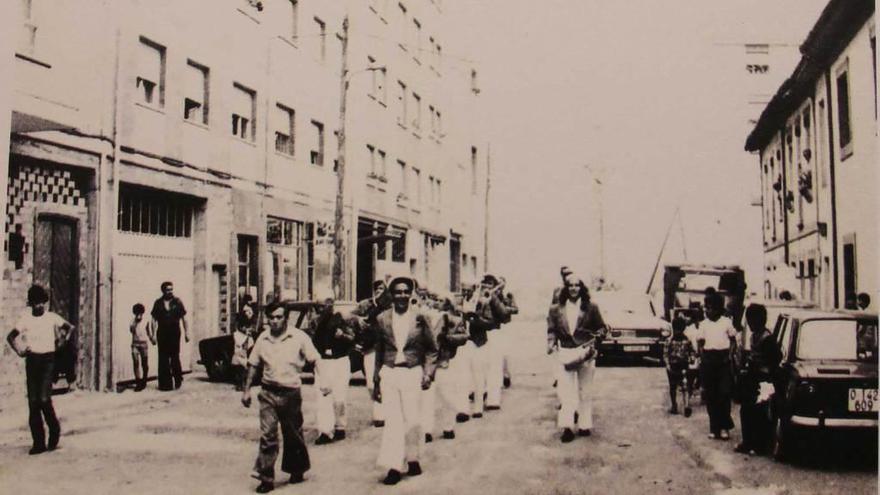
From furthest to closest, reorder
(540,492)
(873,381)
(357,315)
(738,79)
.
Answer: (357,315) → (738,79) → (873,381) → (540,492)

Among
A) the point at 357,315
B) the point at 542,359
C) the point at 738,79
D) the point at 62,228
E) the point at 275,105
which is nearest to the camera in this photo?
the point at 738,79

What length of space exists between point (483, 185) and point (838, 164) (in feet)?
90.7

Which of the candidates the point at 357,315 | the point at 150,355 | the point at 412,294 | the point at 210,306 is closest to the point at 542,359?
the point at 210,306

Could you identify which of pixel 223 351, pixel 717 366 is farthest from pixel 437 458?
pixel 223 351

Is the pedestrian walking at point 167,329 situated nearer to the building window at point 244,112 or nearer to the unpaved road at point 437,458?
the unpaved road at point 437,458

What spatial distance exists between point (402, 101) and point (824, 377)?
22.2m

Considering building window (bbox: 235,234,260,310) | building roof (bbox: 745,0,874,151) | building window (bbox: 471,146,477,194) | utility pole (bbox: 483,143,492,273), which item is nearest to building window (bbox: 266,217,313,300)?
building window (bbox: 235,234,260,310)

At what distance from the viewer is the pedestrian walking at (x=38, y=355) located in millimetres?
8586

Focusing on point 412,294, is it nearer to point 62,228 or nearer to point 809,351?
point 809,351

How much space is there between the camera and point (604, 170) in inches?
503

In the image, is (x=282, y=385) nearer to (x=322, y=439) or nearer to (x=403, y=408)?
(x=403, y=408)

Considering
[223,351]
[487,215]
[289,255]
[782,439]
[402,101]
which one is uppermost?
[402,101]

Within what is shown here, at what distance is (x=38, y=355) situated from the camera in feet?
28.3

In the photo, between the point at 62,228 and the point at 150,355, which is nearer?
the point at 62,228
